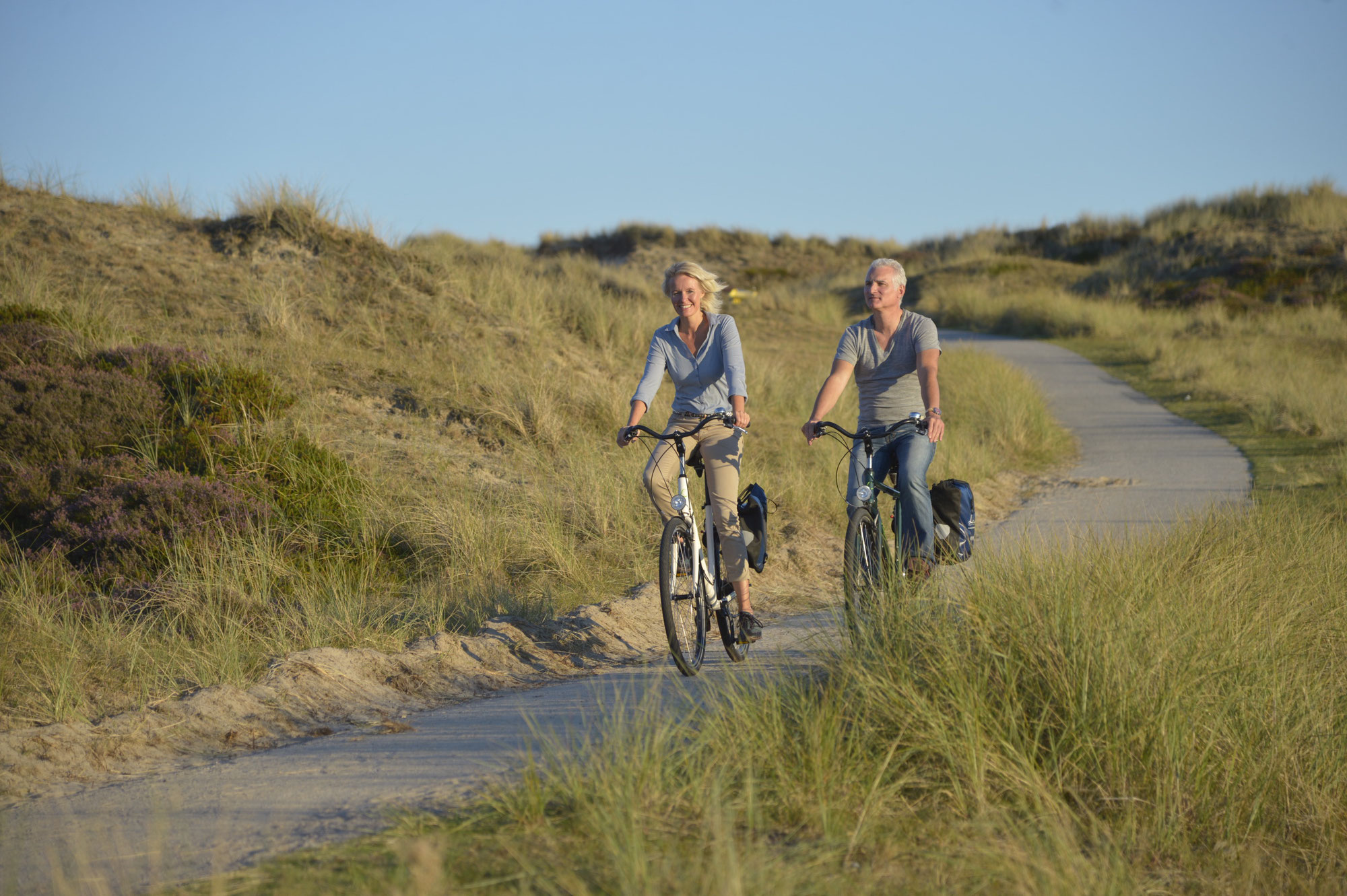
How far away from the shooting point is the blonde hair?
565 centimetres

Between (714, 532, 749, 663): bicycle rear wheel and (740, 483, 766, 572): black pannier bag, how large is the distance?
0.16 m

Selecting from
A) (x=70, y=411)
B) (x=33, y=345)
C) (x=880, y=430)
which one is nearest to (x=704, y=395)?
(x=880, y=430)

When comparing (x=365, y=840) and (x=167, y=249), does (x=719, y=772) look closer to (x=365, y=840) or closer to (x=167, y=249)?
(x=365, y=840)

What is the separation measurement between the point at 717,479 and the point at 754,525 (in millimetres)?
365

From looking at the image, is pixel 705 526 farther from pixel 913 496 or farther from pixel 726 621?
pixel 913 496

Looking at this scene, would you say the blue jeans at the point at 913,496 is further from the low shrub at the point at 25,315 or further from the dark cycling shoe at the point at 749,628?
the low shrub at the point at 25,315

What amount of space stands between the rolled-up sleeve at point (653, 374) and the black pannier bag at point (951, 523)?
66.2 inches

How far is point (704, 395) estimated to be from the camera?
18.8 ft

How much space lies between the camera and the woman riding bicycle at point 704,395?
5.61m

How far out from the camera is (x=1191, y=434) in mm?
15039

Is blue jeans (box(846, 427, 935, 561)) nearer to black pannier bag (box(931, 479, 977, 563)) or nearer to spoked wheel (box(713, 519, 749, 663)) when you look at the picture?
black pannier bag (box(931, 479, 977, 563))

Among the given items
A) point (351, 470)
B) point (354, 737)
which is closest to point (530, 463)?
point (351, 470)

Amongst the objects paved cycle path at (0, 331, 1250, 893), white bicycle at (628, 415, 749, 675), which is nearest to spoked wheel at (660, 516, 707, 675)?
white bicycle at (628, 415, 749, 675)

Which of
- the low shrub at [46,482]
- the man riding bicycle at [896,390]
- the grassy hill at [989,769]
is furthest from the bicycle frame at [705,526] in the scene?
the low shrub at [46,482]
